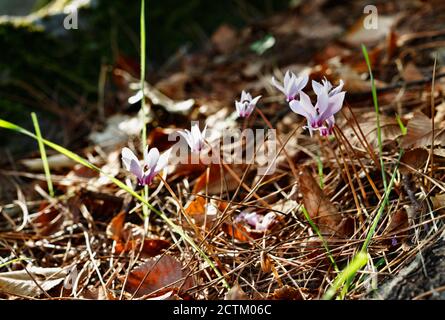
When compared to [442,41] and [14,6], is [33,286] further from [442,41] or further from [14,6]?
[14,6]

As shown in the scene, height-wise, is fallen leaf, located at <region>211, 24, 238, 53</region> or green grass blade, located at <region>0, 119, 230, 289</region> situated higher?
fallen leaf, located at <region>211, 24, 238, 53</region>

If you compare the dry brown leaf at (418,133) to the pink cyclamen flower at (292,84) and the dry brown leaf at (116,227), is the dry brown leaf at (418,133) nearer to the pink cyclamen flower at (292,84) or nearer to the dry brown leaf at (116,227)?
the pink cyclamen flower at (292,84)

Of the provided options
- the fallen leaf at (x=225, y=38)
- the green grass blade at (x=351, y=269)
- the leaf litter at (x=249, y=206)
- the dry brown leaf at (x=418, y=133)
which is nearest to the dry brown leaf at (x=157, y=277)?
the leaf litter at (x=249, y=206)

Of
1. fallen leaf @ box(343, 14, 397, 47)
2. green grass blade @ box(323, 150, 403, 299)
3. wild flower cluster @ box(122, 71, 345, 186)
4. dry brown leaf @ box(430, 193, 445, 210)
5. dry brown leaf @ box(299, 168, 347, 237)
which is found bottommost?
green grass blade @ box(323, 150, 403, 299)

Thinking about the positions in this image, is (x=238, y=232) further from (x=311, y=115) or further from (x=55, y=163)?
(x=55, y=163)

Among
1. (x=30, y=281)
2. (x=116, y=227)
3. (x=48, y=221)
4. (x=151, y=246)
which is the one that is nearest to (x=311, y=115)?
(x=151, y=246)

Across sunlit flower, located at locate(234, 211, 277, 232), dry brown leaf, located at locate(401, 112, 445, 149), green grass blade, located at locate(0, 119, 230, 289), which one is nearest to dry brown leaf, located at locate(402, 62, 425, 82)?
dry brown leaf, located at locate(401, 112, 445, 149)

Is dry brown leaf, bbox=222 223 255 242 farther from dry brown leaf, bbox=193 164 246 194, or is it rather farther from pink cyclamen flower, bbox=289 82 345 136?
pink cyclamen flower, bbox=289 82 345 136
